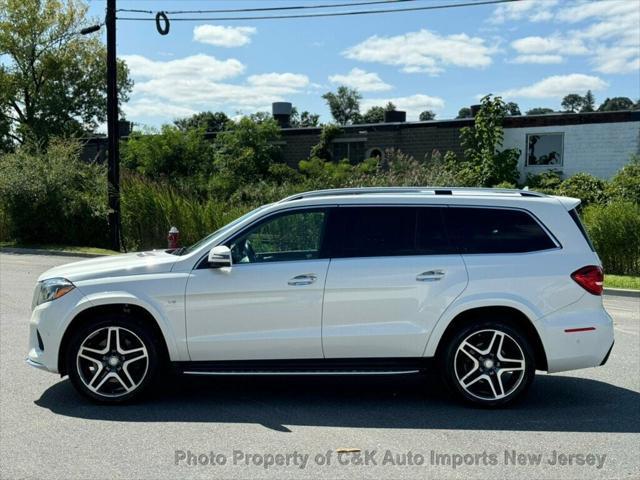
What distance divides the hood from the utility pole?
15.8 m

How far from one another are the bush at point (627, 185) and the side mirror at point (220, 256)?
57.9ft

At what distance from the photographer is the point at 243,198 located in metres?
24.1

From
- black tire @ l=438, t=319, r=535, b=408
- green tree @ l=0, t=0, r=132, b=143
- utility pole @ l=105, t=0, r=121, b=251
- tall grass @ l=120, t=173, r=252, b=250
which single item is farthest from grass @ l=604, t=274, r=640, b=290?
green tree @ l=0, t=0, r=132, b=143

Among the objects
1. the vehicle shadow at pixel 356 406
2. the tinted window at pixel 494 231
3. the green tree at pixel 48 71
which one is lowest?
the vehicle shadow at pixel 356 406

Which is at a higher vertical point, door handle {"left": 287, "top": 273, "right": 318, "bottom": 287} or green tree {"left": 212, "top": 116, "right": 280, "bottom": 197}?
green tree {"left": 212, "top": 116, "right": 280, "bottom": 197}

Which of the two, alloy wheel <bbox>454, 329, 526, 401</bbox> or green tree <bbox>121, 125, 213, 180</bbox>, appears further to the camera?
green tree <bbox>121, 125, 213, 180</bbox>

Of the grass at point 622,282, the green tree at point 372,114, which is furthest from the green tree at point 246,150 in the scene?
the green tree at point 372,114

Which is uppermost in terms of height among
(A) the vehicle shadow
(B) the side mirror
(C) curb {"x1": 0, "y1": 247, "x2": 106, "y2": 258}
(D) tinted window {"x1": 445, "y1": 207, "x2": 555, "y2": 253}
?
(D) tinted window {"x1": 445, "y1": 207, "x2": 555, "y2": 253}

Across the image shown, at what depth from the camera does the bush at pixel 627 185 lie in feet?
68.3

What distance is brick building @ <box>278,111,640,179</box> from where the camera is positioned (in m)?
25.0

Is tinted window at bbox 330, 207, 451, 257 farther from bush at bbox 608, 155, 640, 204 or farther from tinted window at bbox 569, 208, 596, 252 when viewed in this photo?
bush at bbox 608, 155, 640, 204

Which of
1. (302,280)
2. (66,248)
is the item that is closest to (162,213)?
(66,248)

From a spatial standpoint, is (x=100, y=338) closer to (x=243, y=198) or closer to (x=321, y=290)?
(x=321, y=290)

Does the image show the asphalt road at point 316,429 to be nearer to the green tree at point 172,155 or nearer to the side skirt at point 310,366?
the side skirt at point 310,366
